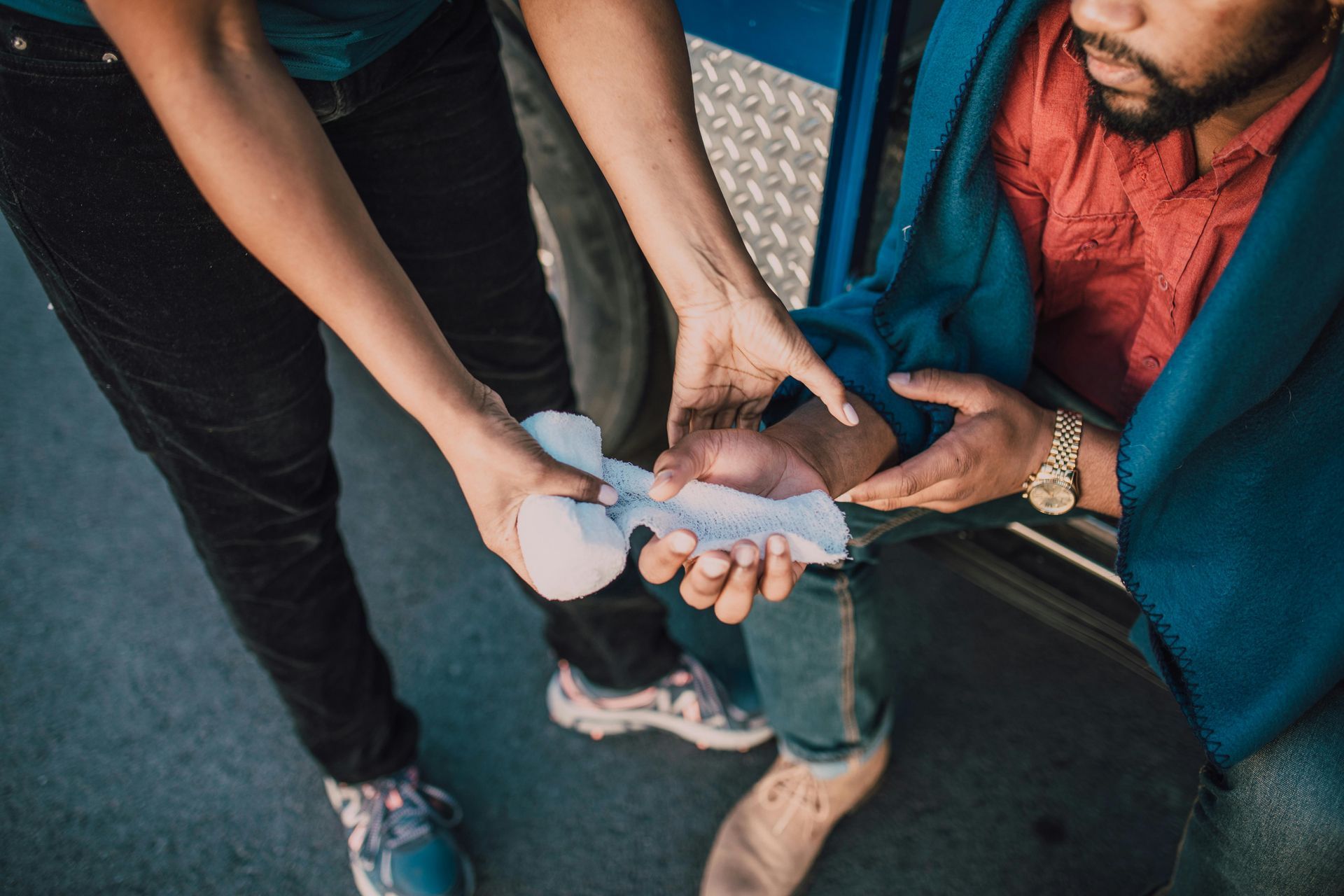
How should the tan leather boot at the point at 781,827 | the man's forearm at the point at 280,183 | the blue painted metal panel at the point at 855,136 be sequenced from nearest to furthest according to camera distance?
1. the man's forearm at the point at 280,183
2. the blue painted metal panel at the point at 855,136
3. the tan leather boot at the point at 781,827

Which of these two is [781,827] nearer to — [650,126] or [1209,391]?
[1209,391]

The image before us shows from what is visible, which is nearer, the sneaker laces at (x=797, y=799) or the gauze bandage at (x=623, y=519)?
the gauze bandage at (x=623, y=519)

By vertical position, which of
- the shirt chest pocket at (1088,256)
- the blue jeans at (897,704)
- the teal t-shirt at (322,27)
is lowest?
the blue jeans at (897,704)

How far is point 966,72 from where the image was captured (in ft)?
3.43

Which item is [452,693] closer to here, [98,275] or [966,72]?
[98,275]

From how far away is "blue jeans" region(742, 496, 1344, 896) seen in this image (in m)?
1.05

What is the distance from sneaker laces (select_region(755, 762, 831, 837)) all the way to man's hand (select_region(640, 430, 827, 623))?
28.7 inches

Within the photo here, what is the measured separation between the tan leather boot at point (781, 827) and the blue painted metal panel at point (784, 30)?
4.00ft

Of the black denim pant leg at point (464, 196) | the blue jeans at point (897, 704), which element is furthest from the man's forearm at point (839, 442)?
the black denim pant leg at point (464, 196)

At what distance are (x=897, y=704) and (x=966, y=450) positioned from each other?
0.93 metres

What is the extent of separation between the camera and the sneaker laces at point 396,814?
163 centimetres

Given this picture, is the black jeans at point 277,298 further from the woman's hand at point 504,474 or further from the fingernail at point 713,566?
the fingernail at point 713,566

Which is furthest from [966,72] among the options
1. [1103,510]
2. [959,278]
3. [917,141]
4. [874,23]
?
[1103,510]

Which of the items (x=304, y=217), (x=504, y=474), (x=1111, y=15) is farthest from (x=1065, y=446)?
(x=304, y=217)
